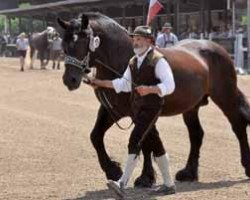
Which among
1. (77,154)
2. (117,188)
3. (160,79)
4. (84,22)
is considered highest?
(84,22)

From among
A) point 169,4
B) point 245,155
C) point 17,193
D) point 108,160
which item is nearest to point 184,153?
point 245,155

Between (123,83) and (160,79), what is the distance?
45cm

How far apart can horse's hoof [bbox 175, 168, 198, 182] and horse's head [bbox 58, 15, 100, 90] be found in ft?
6.13

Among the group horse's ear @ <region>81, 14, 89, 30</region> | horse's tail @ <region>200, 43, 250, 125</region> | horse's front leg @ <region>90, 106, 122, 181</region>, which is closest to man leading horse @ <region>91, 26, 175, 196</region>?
horse's ear @ <region>81, 14, 89, 30</region>

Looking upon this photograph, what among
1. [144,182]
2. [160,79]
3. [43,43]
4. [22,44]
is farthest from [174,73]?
[43,43]

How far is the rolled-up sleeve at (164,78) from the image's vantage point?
632cm

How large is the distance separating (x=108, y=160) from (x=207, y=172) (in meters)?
1.56

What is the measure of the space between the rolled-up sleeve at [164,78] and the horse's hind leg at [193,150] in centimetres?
183

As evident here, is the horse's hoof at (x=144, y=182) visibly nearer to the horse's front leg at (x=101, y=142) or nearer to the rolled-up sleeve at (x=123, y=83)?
the horse's front leg at (x=101, y=142)

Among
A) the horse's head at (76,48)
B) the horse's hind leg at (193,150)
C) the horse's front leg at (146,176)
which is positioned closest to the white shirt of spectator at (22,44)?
the horse's hind leg at (193,150)

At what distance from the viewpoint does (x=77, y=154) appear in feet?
31.5

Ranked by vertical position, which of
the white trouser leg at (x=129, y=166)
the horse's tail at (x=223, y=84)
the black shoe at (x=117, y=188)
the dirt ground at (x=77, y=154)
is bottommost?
the dirt ground at (x=77, y=154)

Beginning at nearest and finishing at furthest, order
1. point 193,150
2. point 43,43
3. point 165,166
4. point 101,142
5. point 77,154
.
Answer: point 165,166
point 101,142
point 193,150
point 77,154
point 43,43

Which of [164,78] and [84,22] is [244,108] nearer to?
[164,78]
